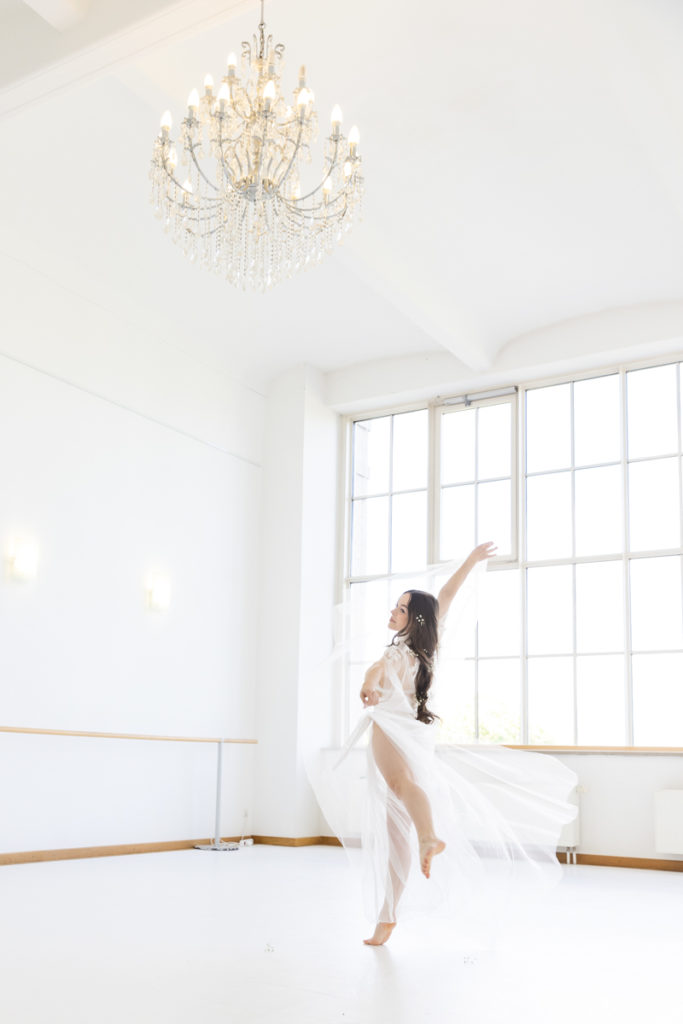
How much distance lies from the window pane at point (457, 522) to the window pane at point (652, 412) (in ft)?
4.70

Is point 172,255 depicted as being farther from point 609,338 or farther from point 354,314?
point 609,338

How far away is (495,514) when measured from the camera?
8.41 m

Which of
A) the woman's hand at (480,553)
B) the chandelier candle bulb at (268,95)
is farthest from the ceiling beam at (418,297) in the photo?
the woman's hand at (480,553)

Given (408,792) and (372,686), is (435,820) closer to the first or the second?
(408,792)

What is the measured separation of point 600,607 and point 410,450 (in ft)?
7.45

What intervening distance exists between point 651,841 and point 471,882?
410 cm

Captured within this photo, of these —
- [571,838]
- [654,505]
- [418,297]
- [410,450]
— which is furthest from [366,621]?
[410,450]

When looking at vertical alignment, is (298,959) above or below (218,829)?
above

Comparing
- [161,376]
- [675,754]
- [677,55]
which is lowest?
[675,754]

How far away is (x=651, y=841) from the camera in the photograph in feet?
23.2

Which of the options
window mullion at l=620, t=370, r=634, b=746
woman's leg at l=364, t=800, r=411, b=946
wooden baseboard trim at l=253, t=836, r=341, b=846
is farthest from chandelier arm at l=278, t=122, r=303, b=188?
wooden baseboard trim at l=253, t=836, r=341, b=846

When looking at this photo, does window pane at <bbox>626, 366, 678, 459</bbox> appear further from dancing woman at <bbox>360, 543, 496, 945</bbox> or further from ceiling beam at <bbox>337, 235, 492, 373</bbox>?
dancing woman at <bbox>360, 543, 496, 945</bbox>

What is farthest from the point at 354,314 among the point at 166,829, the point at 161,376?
A: the point at 166,829

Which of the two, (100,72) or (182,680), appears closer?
(100,72)
